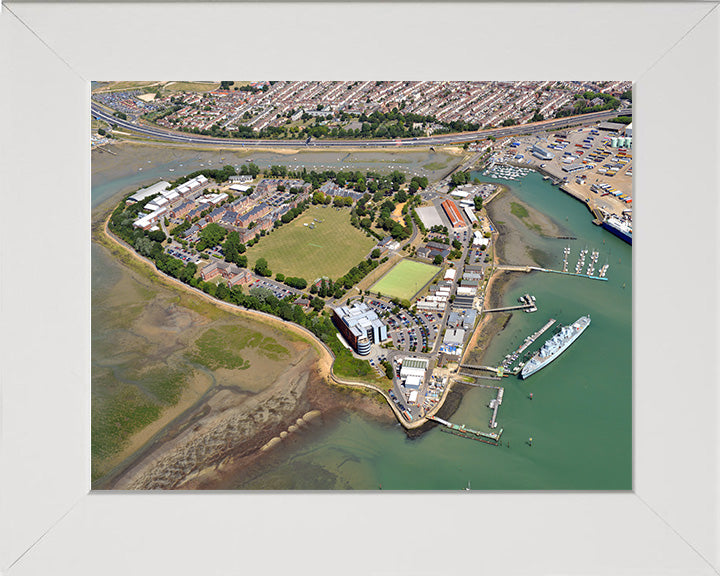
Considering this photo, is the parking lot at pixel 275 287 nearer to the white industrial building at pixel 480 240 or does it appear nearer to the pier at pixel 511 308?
the pier at pixel 511 308

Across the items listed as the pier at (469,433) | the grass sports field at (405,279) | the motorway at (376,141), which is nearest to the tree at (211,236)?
the grass sports field at (405,279)

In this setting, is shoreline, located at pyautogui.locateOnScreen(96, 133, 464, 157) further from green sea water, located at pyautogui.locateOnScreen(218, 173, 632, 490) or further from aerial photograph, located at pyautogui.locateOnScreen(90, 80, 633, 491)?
green sea water, located at pyautogui.locateOnScreen(218, 173, 632, 490)

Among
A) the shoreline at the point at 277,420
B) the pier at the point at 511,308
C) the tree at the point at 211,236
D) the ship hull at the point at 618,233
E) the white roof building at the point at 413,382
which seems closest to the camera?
the shoreline at the point at 277,420

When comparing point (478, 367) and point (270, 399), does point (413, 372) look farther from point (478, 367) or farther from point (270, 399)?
point (270, 399)

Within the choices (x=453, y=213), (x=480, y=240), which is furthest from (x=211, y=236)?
(x=480, y=240)

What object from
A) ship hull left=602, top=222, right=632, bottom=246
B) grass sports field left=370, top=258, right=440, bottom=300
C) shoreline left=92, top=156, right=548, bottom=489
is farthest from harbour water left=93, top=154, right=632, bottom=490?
ship hull left=602, top=222, right=632, bottom=246

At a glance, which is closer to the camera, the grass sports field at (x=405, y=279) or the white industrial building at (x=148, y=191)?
the grass sports field at (x=405, y=279)
